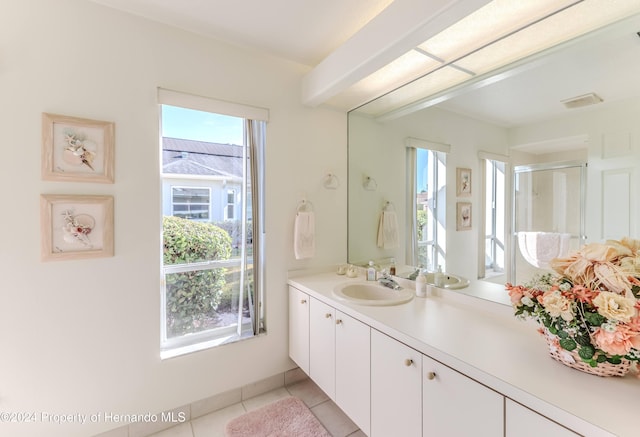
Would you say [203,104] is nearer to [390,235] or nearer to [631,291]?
[390,235]

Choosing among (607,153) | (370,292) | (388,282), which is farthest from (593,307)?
(370,292)

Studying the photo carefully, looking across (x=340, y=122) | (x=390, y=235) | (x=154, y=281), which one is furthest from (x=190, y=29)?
(x=390, y=235)

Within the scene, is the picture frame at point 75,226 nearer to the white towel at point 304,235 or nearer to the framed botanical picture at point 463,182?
the white towel at point 304,235

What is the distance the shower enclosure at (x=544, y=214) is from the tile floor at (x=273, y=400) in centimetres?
137

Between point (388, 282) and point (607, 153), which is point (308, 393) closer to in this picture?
point (388, 282)

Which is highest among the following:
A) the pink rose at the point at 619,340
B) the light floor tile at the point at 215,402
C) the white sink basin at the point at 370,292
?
the pink rose at the point at 619,340

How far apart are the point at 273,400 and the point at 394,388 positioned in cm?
115

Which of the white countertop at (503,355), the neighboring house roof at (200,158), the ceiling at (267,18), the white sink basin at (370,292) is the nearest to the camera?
the white countertop at (503,355)

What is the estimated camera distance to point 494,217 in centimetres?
153

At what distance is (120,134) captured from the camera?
1.62m

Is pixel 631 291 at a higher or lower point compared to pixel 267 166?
lower

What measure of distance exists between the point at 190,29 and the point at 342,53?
988 mm

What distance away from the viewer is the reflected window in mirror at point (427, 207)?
6.05ft

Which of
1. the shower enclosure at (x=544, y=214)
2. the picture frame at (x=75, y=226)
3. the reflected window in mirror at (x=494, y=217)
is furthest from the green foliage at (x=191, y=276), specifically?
the shower enclosure at (x=544, y=214)
